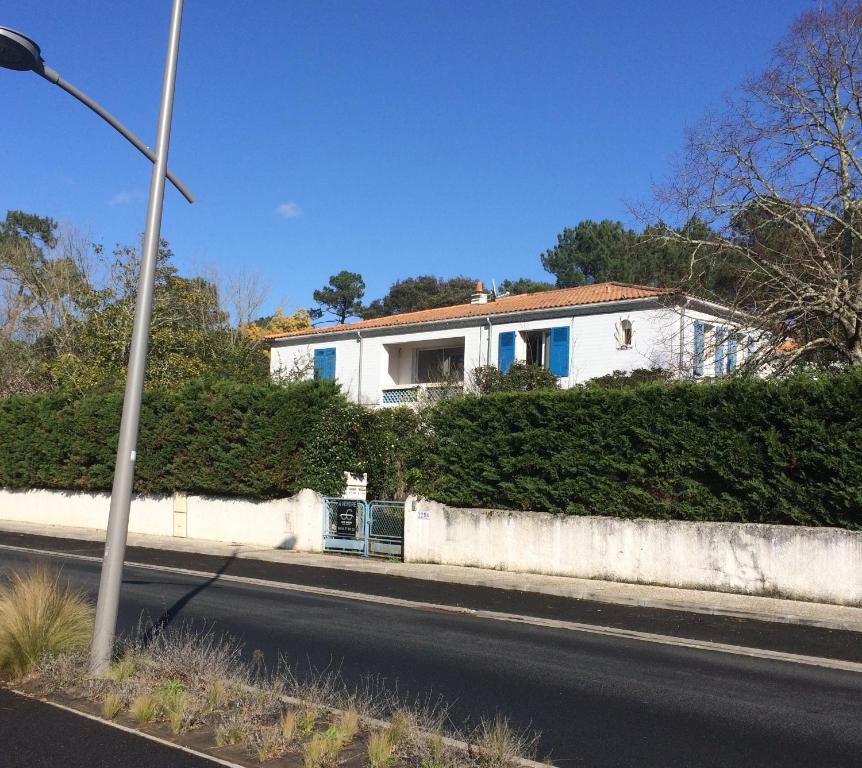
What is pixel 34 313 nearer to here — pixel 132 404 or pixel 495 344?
pixel 495 344

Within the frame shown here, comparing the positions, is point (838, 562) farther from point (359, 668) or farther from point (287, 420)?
point (287, 420)

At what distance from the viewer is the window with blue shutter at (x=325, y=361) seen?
39.4m

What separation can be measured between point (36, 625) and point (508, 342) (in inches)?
1063

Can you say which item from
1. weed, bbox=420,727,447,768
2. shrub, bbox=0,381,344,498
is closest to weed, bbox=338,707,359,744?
weed, bbox=420,727,447,768

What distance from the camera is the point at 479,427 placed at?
720 inches

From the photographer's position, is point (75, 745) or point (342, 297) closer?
point (75, 745)

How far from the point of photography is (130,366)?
7383mm

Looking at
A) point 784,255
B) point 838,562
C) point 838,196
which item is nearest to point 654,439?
point 838,562

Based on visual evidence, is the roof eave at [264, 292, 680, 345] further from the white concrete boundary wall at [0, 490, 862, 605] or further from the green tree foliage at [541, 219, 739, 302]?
the white concrete boundary wall at [0, 490, 862, 605]

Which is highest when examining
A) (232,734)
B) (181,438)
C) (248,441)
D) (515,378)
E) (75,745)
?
(515,378)

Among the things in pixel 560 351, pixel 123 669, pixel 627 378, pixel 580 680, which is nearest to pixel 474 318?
pixel 560 351

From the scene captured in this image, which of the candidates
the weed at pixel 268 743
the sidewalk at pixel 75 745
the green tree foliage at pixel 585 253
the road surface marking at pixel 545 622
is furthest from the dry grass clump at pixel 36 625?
the green tree foliage at pixel 585 253

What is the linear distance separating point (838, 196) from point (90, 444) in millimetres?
21423

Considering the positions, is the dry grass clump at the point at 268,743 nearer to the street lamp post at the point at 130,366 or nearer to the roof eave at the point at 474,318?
the street lamp post at the point at 130,366
